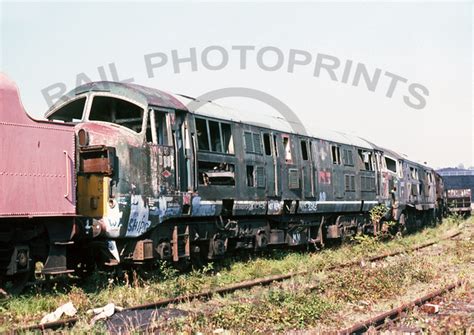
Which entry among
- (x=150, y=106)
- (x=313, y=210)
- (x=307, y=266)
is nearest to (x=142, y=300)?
(x=150, y=106)

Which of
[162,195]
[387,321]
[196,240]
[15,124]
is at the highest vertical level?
[15,124]

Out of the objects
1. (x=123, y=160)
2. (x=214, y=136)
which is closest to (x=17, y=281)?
Result: (x=123, y=160)

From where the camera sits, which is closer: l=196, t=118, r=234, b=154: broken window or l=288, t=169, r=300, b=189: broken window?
l=196, t=118, r=234, b=154: broken window

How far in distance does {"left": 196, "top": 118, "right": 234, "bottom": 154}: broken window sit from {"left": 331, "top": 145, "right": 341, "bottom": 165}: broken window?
5.62 meters

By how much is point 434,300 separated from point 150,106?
5695 mm

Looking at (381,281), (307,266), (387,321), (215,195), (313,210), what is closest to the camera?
(387,321)

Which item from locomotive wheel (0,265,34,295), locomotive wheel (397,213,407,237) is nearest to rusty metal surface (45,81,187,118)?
locomotive wheel (0,265,34,295)

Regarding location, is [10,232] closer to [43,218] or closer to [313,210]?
[43,218]

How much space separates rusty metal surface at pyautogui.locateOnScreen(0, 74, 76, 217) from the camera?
8406mm

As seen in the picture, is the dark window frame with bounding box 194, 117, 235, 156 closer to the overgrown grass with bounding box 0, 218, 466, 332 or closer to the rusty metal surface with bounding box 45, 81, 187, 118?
the rusty metal surface with bounding box 45, 81, 187, 118

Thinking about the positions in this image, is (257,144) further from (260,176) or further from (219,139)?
(219,139)

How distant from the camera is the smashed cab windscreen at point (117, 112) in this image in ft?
35.6

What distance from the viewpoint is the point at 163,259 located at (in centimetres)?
1085

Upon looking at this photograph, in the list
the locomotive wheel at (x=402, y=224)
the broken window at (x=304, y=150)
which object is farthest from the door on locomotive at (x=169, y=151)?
the locomotive wheel at (x=402, y=224)
